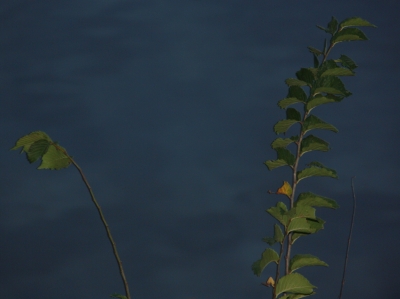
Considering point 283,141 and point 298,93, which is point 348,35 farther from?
point 283,141

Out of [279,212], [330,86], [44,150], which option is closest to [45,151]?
[44,150]

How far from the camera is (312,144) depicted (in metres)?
3.08

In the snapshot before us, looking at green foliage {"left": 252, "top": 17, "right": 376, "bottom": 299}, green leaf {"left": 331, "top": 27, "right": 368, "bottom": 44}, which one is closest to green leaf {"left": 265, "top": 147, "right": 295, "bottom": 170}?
green foliage {"left": 252, "top": 17, "right": 376, "bottom": 299}

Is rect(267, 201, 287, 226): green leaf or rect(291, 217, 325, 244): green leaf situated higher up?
rect(267, 201, 287, 226): green leaf

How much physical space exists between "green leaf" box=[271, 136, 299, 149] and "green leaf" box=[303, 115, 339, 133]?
76 millimetres

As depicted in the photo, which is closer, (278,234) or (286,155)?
(278,234)

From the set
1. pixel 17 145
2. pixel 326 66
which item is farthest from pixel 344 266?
pixel 17 145

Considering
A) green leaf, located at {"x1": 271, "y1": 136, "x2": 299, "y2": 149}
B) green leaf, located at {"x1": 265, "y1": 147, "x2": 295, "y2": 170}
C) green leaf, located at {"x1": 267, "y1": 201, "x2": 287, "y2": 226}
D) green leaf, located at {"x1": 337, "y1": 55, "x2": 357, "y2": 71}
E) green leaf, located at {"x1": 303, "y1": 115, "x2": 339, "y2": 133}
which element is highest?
green leaf, located at {"x1": 337, "y1": 55, "x2": 357, "y2": 71}

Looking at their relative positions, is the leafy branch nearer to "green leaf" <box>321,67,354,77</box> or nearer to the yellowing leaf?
the yellowing leaf

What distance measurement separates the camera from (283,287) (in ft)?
9.26

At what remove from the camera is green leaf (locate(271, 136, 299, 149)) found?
3.11m

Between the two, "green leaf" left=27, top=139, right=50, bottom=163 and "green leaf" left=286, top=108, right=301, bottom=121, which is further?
"green leaf" left=286, top=108, right=301, bottom=121

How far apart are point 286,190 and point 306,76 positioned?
0.65 metres

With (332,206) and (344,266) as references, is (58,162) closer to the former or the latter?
(332,206)
